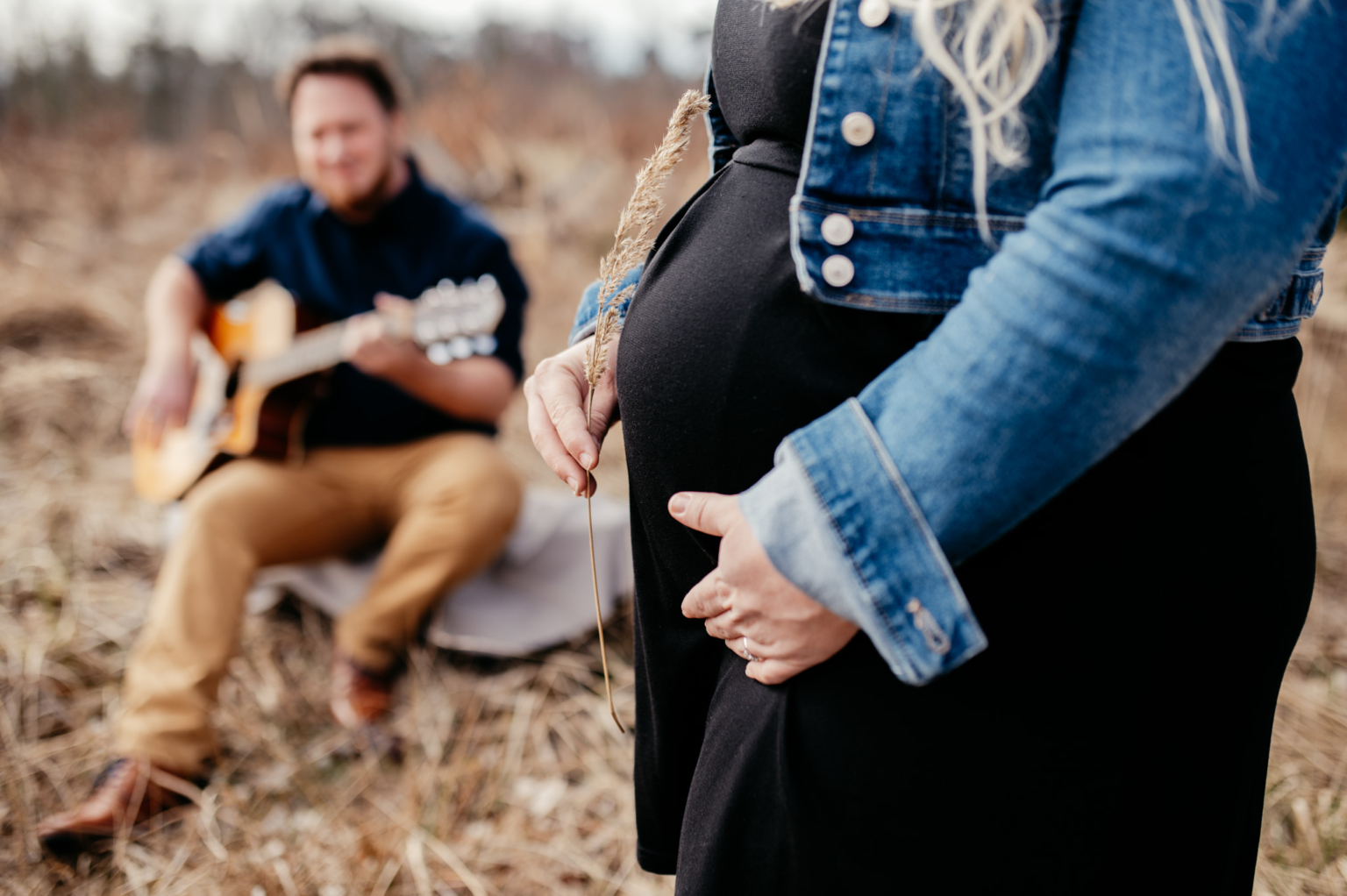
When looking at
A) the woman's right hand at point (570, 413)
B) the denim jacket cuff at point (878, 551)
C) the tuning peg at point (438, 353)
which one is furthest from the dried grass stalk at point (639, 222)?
the tuning peg at point (438, 353)

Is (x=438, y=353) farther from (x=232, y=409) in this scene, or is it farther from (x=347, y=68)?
(x=347, y=68)

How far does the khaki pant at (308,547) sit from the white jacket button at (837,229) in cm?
213

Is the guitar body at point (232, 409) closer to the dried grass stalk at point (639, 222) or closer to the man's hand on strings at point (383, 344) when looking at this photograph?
the man's hand on strings at point (383, 344)

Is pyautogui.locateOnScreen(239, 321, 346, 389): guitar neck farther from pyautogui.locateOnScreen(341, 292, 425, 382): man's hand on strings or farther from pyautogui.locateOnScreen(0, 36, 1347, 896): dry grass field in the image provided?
pyautogui.locateOnScreen(0, 36, 1347, 896): dry grass field

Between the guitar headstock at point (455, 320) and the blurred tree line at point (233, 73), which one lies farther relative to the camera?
the blurred tree line at point (233, 73)

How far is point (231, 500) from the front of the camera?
2.48m

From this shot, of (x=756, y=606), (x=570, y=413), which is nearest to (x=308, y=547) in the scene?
(x=570, y=413)

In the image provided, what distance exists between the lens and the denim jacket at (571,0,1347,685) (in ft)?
1.64

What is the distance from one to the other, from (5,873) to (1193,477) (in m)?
2.42

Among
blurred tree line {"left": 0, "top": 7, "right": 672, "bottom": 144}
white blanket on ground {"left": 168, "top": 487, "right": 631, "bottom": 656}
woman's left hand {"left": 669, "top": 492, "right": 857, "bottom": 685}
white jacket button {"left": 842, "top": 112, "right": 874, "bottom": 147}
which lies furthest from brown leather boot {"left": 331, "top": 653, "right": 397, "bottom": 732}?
blurred tree line {"left": 0, "top": 7, "right": 672, "bottom": 144}

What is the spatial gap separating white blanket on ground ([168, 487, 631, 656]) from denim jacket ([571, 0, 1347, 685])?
6.74 ft

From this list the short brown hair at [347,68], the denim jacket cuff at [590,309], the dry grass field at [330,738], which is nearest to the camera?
the denim jacket cuff at [590,309]

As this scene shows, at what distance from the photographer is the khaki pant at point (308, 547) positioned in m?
2.16

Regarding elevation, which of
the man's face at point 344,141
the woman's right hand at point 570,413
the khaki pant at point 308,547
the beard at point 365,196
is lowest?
the khaki pant at point 308,547
